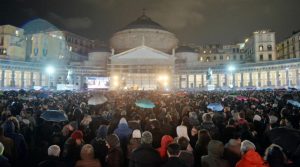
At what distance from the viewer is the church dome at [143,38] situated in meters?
98.5

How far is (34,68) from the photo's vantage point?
7781 centimetres

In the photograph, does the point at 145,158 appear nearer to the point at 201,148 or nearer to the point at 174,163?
the point at 174,163

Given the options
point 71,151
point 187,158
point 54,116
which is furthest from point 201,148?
point 54,116

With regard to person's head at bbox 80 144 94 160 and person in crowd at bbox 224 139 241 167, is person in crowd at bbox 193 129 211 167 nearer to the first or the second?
person in crowd at bbox 224 139 241 167

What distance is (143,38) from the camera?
9725cm

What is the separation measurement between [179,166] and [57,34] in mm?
96011

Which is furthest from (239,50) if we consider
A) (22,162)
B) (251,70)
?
(22,162)

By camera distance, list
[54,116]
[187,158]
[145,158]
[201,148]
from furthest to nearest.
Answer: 1. [54,116]
2. [201,148]
3. [187,158]
4. [145,158]

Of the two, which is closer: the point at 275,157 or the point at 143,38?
the point at 275,157

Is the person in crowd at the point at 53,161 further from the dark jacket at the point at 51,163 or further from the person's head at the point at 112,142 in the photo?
the person's head at the point at 112,142

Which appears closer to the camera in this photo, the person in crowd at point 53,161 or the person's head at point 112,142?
the person in crowd at point 53,161

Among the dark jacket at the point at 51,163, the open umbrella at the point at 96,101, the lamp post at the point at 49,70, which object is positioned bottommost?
the dark jacket at the point at 51,163

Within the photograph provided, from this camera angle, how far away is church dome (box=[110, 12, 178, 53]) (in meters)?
98.5

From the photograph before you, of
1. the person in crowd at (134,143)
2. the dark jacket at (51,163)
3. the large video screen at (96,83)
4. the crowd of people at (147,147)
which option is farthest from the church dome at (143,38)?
the dark jacket at (51,163)
